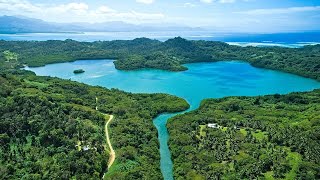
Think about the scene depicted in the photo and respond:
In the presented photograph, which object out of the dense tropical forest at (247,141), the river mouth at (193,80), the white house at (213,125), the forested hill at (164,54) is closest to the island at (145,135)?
the white house at (213,125)

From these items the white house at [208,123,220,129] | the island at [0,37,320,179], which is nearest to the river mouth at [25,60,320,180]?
the island at [0,37,320,179]

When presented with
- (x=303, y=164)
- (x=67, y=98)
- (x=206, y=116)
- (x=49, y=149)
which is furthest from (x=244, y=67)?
(x=49, y=149)

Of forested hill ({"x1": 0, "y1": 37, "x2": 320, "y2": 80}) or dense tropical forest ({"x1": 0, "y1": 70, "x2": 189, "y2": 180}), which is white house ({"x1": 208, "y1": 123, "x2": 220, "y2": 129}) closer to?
dense tropical forest ({"x1": 0, "y1": 70, "x2": 189, "y2": 180})

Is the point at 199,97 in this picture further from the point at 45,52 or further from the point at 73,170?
the point at 45,52

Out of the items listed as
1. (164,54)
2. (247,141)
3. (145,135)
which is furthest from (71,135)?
(164,54)

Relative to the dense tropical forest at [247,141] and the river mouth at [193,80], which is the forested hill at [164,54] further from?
the dense tropical forest at [247,141]

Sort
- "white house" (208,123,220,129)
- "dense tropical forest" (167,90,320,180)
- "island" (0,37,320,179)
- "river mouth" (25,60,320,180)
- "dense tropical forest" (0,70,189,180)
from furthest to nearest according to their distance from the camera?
"river mouth" (25,60,320,180)
"white house" (208,123,220,129)
"dense tropical forest" (167,90,320,180)
"island" (0,37,320,179)
"dense tropical forest" (0,70,189,180)

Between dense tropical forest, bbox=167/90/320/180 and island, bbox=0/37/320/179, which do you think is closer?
island, bbox=0/37/320/179
